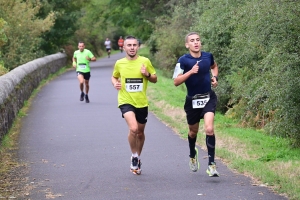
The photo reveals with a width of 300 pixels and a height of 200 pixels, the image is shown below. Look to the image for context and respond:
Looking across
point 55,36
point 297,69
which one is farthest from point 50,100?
point 55,36

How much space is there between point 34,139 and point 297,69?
5765 millimetres

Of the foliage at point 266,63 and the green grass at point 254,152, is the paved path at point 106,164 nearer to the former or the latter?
the green grass at point 254,152

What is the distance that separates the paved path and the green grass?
22 centimetres

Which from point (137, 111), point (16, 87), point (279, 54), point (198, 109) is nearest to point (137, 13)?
point (16, 87)

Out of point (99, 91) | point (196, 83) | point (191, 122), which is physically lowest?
point (99, 91)

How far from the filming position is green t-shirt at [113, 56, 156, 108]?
927cm

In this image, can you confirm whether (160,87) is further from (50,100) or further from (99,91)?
(50,100)

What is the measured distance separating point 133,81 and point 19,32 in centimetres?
2383

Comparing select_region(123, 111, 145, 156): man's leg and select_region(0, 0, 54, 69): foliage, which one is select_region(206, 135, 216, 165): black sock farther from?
select_region(0, 0, 54, 69): foliage

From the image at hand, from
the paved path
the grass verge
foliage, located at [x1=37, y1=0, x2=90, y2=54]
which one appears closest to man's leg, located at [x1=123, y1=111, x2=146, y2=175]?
the paved path

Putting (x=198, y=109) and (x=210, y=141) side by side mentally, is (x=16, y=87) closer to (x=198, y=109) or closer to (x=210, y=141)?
(x=198, y=109)

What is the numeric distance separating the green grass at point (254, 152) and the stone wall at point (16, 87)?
11.9 feet

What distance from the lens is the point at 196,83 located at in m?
8.99

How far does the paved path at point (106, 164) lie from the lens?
8094mm
